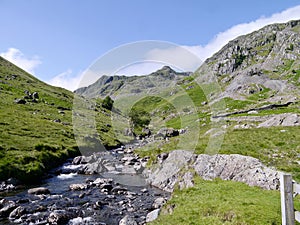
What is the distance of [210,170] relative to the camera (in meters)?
22.4

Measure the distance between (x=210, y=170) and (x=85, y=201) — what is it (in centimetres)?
1349

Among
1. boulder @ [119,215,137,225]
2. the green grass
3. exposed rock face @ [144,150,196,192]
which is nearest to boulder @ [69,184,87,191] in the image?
exposed rock face @ [144,150,196,192]

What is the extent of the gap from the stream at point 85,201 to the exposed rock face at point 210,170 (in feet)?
6.47

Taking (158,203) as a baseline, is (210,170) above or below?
above

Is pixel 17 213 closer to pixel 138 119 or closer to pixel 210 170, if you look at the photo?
pixel 210 170

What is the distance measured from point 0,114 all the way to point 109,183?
1972 inches

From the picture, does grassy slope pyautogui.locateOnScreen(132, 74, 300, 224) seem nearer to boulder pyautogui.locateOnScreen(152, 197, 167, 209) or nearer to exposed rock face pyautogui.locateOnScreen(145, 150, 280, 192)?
exposed rock face pyautogui.locateOnScreen(145, 150, 280, 192)

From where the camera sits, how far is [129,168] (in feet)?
132

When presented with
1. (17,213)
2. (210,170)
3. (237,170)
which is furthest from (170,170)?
(17,213)

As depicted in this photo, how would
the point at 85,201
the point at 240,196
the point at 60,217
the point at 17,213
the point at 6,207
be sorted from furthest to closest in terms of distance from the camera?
the point at 85,201 < the point at 6,207 < the point at 17,213 < the point at 60,217 < the point at 240,196

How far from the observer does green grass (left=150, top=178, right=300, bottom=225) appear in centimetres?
1271

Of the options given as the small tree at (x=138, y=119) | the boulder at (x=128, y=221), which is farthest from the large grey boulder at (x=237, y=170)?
the small tree at (x=138, y=119)

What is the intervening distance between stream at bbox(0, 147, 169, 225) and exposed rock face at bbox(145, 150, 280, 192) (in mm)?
1972

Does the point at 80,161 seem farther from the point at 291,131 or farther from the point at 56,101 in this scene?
the point at 56,101
